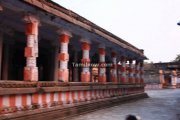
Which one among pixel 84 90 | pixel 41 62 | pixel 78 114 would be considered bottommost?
pixel 78 114

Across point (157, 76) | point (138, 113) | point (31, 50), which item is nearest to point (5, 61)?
point (31, 50)

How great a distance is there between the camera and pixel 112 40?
15391mm

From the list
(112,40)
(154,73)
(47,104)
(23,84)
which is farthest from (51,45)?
(154,73)

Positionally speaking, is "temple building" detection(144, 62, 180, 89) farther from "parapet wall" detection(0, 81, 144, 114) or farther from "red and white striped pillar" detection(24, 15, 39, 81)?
"red and white striped pillar" detection(24, 15, 39, 81)

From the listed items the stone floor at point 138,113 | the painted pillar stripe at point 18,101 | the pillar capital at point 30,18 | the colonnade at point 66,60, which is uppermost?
the pillar capital at point 30,18

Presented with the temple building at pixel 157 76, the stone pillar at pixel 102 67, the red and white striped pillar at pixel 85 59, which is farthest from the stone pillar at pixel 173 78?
the red and white striped pillar at pixel 85 59

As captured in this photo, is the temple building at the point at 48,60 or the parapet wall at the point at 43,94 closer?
the parapet wall at the point at 43,94

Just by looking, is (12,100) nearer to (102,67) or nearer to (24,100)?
(24,100)

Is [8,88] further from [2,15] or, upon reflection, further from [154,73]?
[154,73]

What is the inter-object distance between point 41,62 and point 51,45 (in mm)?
1721

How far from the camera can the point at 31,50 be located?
9008 mm

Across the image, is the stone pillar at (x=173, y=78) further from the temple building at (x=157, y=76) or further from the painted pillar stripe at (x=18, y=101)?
the painted pillar stripe at (x=18, y=101)

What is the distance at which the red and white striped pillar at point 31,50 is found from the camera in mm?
8867

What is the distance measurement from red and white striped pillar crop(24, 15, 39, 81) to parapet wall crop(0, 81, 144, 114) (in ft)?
1.12
